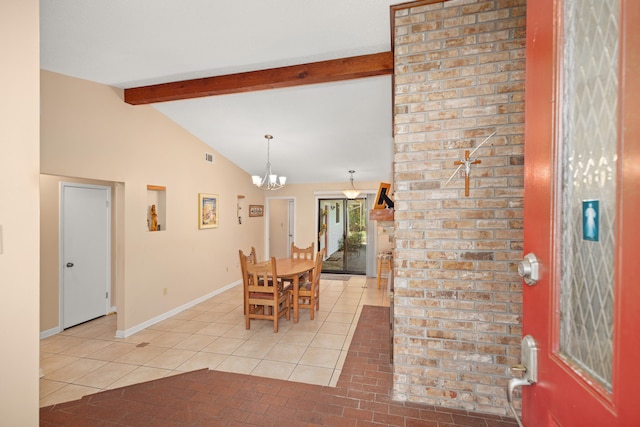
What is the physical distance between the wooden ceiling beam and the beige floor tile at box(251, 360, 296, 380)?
2.80m

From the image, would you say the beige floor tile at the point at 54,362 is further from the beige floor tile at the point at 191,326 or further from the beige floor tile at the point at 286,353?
the beige floor tile at the point at 286,353

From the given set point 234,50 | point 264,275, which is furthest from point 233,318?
point 234,50

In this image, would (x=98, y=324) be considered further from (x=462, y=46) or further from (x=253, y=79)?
(x=462, y=46)

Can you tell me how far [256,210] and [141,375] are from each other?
4662mm

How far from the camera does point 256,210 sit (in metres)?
7.11

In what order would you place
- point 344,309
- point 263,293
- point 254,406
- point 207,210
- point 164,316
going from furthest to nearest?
point 207,210, point 344,309, point 164,316, point 263,293, point 254,406

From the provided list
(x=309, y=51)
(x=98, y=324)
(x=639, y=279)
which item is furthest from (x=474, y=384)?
(x=98, y=324)

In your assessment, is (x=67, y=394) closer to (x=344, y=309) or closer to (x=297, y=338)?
(x=297, y=338)

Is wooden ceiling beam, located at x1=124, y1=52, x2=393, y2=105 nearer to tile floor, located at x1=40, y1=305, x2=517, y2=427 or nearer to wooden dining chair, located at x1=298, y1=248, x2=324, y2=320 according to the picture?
wooden dining chair, located at x1=298, y1=248, x2=324, y2=320

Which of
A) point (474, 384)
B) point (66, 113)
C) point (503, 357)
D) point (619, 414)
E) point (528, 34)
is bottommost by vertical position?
point (474, 384)

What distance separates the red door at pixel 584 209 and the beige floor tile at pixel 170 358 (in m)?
3.05

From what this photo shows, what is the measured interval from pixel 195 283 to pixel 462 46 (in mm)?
4797

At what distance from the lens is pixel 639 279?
1.49 feet

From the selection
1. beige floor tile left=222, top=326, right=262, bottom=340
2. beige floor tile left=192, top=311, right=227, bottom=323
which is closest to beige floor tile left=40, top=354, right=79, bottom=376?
beige floor tile left=192, top=311, right=227, bottom=323
